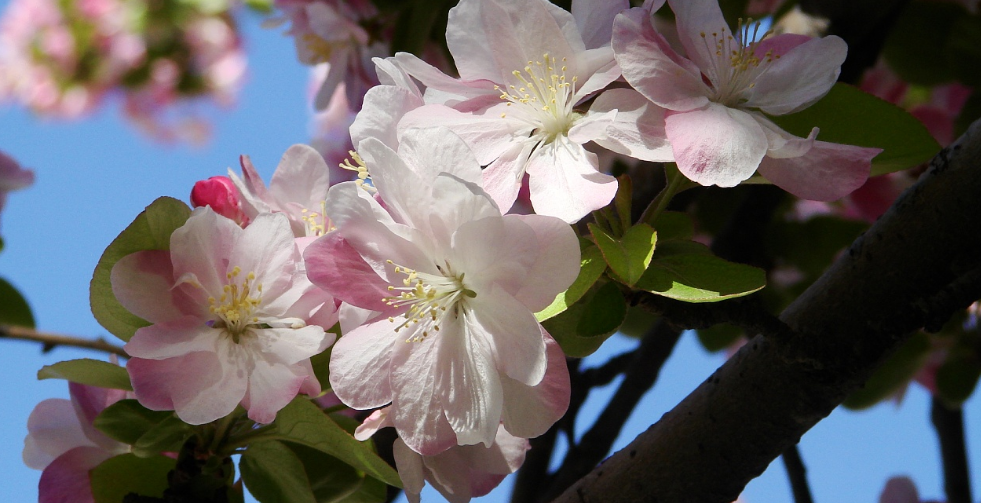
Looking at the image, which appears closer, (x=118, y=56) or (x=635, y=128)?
(x=635, y=128)

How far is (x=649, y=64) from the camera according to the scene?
0.47 m

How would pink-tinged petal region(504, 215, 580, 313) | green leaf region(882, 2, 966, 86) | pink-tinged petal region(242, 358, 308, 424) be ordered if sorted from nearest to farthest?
pink-tinged petal region(504, 215, 580, 313) < pink-tinged petal region(242, 358, 308, 424) < green leaf region(882, 2, 966, 86)

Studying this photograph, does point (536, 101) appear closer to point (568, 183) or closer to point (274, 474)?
point (568, 183)

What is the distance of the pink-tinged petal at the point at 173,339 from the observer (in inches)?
20.5

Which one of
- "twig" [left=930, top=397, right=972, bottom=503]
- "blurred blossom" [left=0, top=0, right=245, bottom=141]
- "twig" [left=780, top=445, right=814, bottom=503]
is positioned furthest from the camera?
"blurred blossom" [left=0, top=0, right=245, bottom=141]

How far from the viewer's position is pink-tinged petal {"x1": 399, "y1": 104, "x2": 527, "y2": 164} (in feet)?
1.60

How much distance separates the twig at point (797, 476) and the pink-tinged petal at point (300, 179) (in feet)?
2.29

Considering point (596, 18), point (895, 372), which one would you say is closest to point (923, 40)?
point (895, 372)

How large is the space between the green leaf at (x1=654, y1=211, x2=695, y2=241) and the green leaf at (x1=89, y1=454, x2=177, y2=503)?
42 cm

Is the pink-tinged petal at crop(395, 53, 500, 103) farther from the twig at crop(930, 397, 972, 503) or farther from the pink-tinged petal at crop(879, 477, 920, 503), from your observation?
the twig at crop(930, 397, 972, 503)

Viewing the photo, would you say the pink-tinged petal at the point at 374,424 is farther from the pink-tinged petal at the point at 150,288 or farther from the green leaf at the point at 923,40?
the green leaf at the point at 923,40

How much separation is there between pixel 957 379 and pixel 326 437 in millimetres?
1095

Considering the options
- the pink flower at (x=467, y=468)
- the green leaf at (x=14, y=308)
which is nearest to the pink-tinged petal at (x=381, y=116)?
the pink flower at (x=467, y=468)

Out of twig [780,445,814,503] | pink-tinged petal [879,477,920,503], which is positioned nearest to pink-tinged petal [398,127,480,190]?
twig [780,445,814,503]
